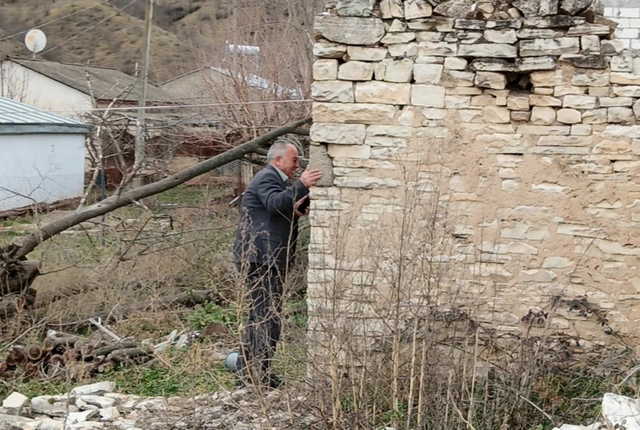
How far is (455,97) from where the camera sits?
6000 mm

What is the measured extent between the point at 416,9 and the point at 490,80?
2.44 feet

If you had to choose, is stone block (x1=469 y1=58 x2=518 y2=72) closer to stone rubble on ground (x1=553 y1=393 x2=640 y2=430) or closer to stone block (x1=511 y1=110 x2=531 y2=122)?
stone block (x1=511 y1=110 x2=531 y2=122)

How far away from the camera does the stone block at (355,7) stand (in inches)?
236

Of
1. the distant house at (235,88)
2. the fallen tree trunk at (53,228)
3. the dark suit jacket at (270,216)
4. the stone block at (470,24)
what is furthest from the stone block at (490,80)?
the distant house at (235,88)

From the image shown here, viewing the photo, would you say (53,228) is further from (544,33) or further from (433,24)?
(544,33)

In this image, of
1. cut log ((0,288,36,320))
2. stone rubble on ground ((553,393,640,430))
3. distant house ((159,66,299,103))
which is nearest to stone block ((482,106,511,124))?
stone rubble on ground ((553,393,640,430))

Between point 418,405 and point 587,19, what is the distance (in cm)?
305

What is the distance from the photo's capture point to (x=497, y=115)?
19.6ft

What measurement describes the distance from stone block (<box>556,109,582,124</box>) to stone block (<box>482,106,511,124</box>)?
1.20 ft

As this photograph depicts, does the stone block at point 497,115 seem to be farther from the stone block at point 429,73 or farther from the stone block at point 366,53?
the stone block at point 366,53

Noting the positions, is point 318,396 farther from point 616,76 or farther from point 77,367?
point 616,76

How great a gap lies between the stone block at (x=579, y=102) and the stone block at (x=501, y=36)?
1.89 ft

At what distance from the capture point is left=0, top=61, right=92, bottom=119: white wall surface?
2962 cm

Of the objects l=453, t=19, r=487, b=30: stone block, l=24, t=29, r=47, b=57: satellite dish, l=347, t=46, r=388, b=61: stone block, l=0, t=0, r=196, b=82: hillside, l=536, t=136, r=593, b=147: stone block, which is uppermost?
l=0, t=0, r=196, b=82: hillside
